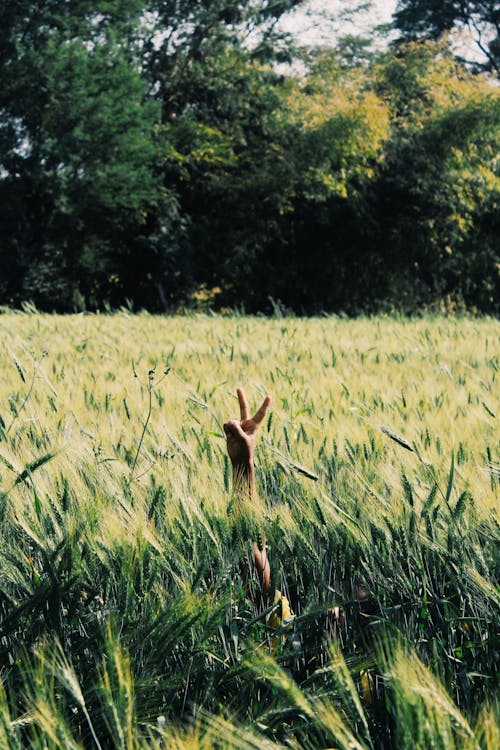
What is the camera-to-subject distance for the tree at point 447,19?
70.1 feet

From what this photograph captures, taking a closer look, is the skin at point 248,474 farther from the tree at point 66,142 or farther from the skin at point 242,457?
the tree at point 66,142

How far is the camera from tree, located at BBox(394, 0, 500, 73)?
70.1ft

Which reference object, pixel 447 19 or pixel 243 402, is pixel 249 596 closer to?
pixel 243 402

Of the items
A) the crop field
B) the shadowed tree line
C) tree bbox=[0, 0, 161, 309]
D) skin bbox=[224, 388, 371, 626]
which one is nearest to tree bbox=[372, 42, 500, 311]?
the shadowed tree line

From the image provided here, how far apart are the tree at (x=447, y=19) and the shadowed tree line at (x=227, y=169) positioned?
19.8 ft

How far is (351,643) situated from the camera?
3.57ft

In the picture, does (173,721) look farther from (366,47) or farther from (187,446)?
(366,47)

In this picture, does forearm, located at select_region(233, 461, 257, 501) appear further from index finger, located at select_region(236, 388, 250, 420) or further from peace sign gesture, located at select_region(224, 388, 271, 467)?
index finger, located at select_region(236, 388, 250, 420)

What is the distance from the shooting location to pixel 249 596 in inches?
47.5

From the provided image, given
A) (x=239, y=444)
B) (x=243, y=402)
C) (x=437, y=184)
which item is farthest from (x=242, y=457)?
(x=437, y=184)

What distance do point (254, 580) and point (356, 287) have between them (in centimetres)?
1407

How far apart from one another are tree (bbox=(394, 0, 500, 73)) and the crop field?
2226 cm

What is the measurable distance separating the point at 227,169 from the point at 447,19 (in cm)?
1089

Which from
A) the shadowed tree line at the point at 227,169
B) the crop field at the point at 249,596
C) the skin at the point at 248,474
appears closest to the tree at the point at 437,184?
the shadowed tree line at the point at 227,169
